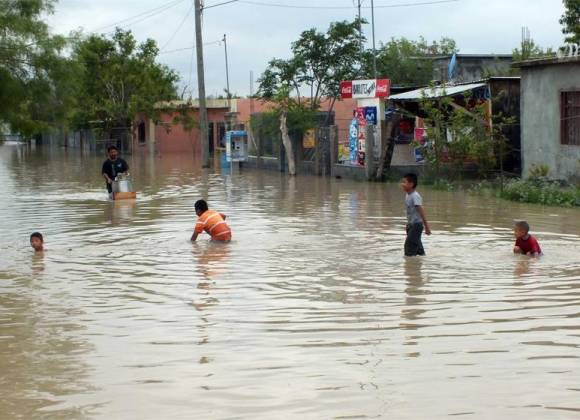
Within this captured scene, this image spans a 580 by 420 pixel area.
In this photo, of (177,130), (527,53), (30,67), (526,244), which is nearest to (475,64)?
(527,53)

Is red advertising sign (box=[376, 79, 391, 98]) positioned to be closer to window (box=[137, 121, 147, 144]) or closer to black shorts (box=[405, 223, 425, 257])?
black shorts (box=[405, 223, 425, 257])

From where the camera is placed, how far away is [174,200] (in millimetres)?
25672

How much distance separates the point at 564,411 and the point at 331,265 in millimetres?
6953

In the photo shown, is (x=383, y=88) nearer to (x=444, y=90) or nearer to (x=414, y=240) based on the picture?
(x=444, y=90)

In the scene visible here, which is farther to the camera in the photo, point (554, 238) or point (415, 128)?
point (415, 128)

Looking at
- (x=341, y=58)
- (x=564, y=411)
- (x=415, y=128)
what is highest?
(x=341, y=58)

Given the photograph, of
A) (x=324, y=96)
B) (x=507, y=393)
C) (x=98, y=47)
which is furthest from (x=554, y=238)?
(x=98, y=47)

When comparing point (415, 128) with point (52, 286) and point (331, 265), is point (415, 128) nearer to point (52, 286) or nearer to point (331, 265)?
point (331, 265)

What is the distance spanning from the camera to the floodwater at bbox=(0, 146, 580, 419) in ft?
21.4

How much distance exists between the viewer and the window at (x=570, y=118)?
80.7 ft

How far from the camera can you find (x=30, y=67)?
57.1 feet

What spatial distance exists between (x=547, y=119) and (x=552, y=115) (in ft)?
0.89

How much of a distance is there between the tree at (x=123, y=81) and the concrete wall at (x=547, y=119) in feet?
139

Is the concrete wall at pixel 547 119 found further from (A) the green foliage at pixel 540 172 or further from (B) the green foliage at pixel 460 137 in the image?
(B) the green foliage at pixel 460 137
